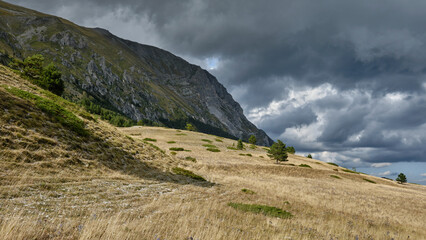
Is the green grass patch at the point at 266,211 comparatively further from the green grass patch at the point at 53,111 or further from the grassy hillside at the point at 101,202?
the green grass patch at the point at 53,111

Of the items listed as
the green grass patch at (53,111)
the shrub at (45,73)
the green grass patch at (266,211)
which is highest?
the shrub at (45,73)

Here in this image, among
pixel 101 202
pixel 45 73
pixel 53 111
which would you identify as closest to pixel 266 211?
pixel 101 202

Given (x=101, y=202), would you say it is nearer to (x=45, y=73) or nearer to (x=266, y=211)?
(x=266, y=211)

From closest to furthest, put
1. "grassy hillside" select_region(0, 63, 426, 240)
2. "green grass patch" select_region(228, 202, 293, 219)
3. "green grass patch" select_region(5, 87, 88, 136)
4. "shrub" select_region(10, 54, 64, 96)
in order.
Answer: "grassy hillside" select_region(0, 63, 426, 240), "green grass patch" select_region(228, 202, 293, 219), "green grass patch" select_region(5, 87, 88, 136), "shrub" select_region(10, 54, 64, 96)

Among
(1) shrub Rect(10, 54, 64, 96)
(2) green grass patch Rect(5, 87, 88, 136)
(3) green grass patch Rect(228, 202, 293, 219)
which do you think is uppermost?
(1) shrub Rect(10, 54, 64, 96)

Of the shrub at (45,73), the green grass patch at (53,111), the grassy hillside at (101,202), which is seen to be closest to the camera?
the grassy hillside at (101,202)

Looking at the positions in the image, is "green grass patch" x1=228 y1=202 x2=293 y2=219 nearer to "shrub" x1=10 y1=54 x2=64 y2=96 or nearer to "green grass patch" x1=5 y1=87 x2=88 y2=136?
"green grass patch" x1=5 y1=87 x2=88 y2=136

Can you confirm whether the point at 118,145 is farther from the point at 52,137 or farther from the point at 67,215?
the point at 67,215

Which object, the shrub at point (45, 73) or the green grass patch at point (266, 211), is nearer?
the green grass patch at point (266, 211)

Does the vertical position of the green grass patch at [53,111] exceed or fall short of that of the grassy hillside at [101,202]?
it exceeds it

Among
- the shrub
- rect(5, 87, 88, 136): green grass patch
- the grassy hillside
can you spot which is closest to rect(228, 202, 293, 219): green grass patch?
the grassy hillside

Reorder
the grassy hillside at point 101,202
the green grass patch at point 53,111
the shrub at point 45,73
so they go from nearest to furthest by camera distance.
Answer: the grassy hillside at point 101,202, the green grass patch at point 53,111, the shrub at point 45,73

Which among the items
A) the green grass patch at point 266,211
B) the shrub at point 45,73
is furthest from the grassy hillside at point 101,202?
the shrub at point 45,73

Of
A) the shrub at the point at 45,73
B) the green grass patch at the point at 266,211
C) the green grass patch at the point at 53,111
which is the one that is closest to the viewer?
the green grass patch at the point at 266,211
